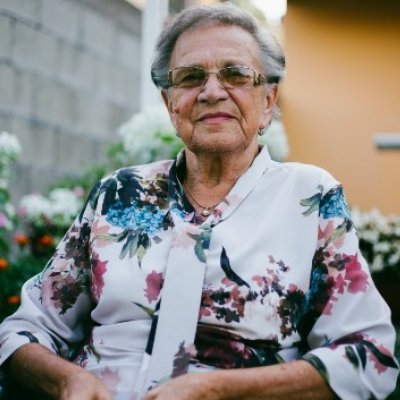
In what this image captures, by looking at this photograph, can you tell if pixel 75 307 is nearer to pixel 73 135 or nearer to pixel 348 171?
pixel 73 135

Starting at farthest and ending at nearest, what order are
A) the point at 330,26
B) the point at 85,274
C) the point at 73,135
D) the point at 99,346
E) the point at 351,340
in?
the point at 330,26
the point at 73,135
the point at 85,274
the point at 99,346
the point at 351,340

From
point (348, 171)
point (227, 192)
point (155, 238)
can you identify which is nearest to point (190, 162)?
point (227, 192)

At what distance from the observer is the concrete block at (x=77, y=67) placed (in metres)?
5.28

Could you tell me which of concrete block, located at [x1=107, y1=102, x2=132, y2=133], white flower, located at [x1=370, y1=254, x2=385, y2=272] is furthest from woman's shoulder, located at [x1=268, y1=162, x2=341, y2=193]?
concrete block, located at [x1=107, y1=102, x2=132, y2=133]

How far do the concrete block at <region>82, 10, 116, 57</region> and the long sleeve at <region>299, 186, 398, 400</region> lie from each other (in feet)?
12.6

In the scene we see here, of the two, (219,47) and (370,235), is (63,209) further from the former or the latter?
(219,47)

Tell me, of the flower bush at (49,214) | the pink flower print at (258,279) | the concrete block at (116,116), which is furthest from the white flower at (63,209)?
the pink flower print at (258,279)

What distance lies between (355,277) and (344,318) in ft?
0.34

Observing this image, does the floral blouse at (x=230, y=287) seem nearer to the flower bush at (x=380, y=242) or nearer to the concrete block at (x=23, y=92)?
the flower bush at (x=380, y=242)

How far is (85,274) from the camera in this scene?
6.98ft

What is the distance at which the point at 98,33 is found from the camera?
222 inches

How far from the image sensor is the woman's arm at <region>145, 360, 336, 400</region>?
5.65 feet

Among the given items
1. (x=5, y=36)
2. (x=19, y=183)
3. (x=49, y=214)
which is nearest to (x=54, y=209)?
(x=49, y=214)

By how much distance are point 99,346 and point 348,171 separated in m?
4.80
